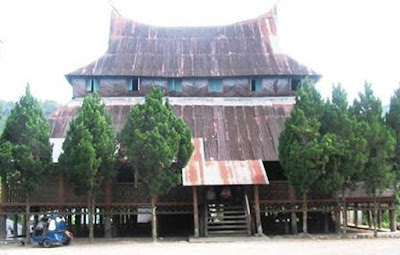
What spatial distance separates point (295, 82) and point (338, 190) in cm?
966

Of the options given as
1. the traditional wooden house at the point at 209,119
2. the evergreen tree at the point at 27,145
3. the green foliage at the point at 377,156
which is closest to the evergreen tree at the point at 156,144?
the traditional wooden house at the point at 209,119

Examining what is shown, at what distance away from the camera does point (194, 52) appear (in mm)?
33156

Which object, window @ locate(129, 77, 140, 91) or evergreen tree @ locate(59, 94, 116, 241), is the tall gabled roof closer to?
window @ locate(129, 77, 140, 91)

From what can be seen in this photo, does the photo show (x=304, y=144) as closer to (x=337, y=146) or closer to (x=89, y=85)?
(x=337, y=146)

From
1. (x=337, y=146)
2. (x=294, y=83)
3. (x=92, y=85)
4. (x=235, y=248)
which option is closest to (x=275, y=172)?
(x=337, y=146)

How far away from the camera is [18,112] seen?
2248 centimetres

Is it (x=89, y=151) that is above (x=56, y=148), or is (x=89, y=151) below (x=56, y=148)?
below

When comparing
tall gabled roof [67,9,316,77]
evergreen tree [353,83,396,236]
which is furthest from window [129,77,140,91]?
evergreen tree [353,83,396,236]

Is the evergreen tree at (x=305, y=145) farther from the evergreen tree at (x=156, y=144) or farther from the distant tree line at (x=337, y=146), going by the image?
the evergreen tree at (x=156, y=144)

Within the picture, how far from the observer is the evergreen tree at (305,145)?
22016 millimetres

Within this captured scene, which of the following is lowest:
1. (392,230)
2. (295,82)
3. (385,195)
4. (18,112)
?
(392,230)

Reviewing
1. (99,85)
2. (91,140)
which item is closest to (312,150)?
(91,140)

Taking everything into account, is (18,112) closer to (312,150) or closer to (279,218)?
(312,150)

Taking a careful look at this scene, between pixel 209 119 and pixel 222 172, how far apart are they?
19.3 ft
